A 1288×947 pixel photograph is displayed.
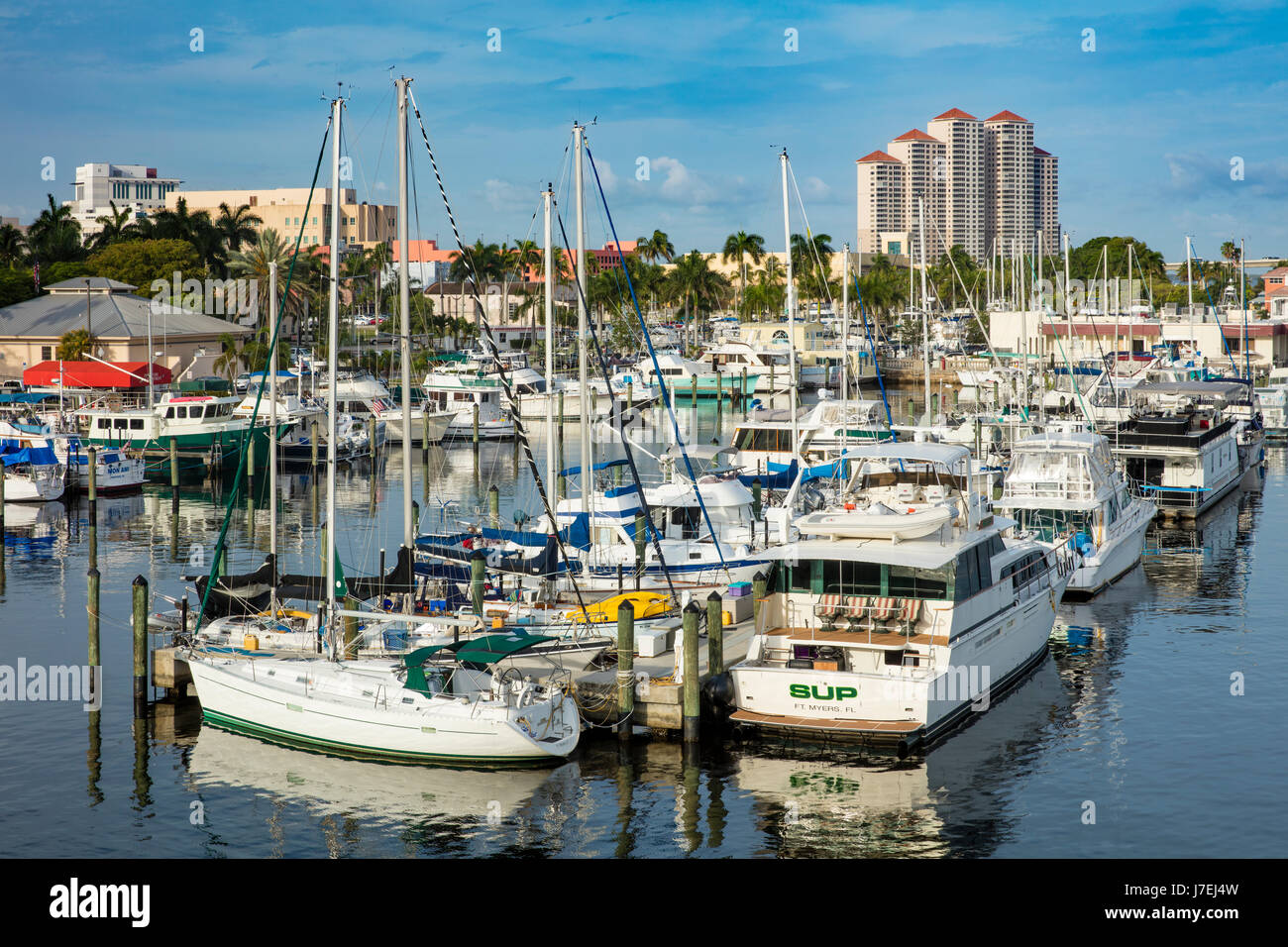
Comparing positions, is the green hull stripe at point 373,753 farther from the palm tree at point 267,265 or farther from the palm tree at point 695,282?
the palm tree at point 695,282

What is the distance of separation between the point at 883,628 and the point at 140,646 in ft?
48.5

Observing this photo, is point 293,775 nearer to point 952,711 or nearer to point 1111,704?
point 952,711

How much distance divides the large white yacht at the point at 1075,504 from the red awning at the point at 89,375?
4876 centimetres

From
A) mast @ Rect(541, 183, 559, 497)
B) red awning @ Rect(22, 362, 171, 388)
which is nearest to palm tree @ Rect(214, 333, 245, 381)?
red awning @ Rect(22, 362, 171, 388)

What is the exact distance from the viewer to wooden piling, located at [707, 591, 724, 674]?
89.7ft

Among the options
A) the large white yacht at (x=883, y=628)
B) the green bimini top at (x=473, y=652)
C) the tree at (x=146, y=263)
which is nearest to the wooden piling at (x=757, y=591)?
the large white yacht at (x=883, y=628)

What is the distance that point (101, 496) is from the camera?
200 feet

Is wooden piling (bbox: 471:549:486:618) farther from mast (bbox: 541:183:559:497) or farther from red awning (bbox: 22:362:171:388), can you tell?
red awning (bbox: 22:362:171:388)

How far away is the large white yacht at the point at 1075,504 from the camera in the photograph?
132 ft

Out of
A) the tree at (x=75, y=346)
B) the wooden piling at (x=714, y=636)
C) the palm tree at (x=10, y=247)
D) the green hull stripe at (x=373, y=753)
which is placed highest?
the palm tree at (x=10, y=247)

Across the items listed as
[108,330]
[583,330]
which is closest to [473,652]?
[583,330]

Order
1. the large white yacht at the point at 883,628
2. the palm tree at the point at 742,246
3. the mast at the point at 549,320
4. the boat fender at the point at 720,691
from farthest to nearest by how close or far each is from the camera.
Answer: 1. the palm tree at the point at 742,246
2. the mast at the point at 549,320
3. the boat fender at the point at 720,691
4. the large white yacht at the point at 883,628
